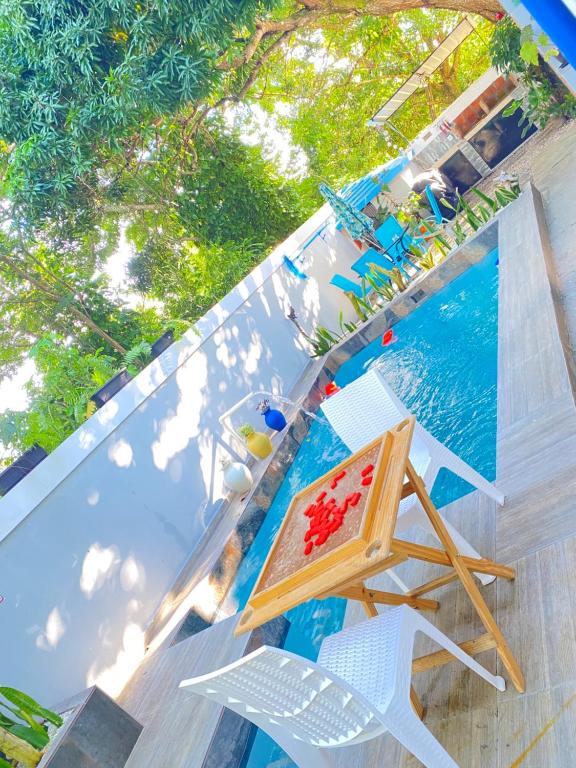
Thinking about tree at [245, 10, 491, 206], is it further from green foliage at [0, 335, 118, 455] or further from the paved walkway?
the paved walkway

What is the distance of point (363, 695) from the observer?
1.79 metres

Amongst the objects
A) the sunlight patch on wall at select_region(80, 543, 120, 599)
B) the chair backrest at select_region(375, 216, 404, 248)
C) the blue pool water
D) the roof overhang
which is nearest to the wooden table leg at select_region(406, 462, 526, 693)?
the blue pool water

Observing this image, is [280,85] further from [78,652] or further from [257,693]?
[257,693]

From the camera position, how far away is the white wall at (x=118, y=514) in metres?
4.73

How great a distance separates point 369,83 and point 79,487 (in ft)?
64.0

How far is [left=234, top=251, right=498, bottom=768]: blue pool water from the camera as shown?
409 centimetres

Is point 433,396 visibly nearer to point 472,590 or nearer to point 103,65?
point 472,590

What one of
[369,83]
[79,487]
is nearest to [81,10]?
[79,487]

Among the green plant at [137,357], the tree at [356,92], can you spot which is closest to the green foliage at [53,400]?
the green plant at [137,357]

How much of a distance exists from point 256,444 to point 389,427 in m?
4.13

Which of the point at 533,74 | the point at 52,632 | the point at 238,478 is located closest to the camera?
the point at 52,632

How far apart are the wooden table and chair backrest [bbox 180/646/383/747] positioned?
361 mm

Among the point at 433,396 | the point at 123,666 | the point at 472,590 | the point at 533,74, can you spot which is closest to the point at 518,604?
the point at 472,590

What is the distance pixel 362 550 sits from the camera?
2.07 metres
